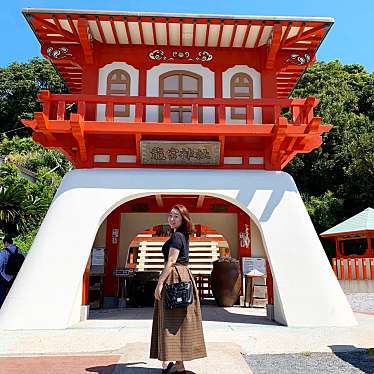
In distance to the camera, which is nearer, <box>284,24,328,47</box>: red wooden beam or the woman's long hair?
the woman's long hair

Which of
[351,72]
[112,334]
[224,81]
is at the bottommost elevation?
[112,334]

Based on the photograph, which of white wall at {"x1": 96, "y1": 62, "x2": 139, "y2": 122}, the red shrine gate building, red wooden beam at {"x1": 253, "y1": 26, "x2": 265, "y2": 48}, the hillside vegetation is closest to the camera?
the red shrine gate building

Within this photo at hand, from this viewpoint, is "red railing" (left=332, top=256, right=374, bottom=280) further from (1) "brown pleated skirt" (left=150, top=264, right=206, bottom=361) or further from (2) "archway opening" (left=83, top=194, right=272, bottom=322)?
(1) "brown pleated skirt" (left=150, top=264, right=206, bottom=361)

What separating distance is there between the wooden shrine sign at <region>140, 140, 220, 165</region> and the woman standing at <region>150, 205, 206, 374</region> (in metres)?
3.98

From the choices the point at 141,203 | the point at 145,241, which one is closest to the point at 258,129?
the point at 141,203

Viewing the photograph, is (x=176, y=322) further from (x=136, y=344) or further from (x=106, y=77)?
(x=106, y=77)

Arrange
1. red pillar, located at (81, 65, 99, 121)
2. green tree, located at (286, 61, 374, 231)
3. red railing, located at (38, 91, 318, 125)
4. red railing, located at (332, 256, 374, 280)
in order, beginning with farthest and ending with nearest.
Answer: green tree, located at (286, 61, 374, 231) < red railing, located at (332, 256, 374, 280) < red pillar, located at (81, 65, 99, 121) < red railing, located at (38, 91, 318, 125)

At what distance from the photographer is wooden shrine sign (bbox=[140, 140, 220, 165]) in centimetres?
732

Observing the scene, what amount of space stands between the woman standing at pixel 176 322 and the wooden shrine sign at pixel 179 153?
13.1 feet

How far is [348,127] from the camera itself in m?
23.0

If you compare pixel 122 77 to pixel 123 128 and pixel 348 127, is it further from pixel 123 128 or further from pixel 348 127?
pixel 348 127

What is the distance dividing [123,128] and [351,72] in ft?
91.9

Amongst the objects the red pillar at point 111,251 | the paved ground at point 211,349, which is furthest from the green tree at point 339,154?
the paved ground at point 211,349

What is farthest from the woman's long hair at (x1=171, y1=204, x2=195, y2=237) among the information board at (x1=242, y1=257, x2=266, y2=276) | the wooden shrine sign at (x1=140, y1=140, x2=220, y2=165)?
the information board at (x1=242, y1=257, x2=266, y2=276)
